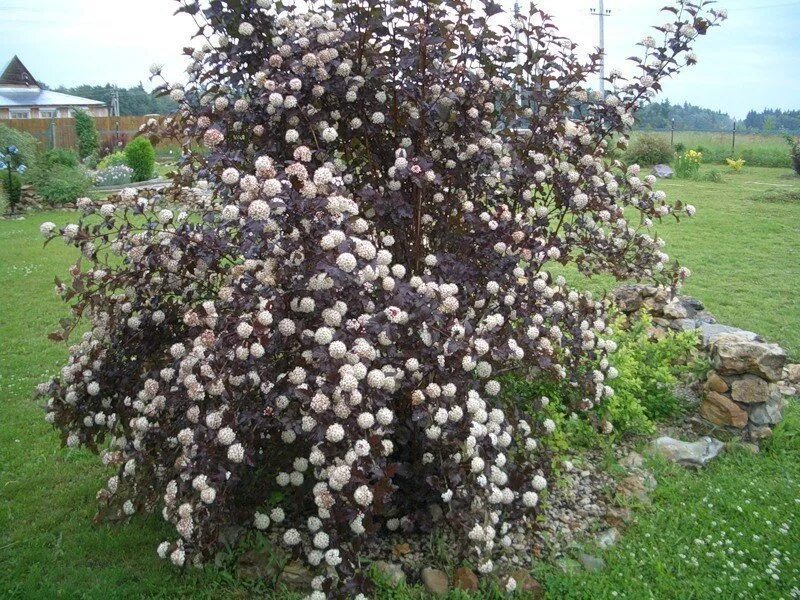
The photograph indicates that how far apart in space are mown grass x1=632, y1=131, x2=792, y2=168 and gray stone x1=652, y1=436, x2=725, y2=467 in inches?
684

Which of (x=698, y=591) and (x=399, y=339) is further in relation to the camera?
(x=698, y=591)

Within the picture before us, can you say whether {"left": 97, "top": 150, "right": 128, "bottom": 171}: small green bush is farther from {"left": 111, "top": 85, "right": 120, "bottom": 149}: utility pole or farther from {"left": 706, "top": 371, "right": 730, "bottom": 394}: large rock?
{"left": 706, "top": 371, "right": 730, "bottom": 394}: large rock

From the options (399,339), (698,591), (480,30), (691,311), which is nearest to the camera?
(399,339)

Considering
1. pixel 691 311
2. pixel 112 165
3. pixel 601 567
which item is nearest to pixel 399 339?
pixel 601 567

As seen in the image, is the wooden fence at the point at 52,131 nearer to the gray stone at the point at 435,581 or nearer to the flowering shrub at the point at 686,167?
the flowering shrub at the point at 686,167

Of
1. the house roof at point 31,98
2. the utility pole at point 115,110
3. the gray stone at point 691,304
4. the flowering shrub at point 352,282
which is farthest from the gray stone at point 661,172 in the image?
the house roof at point 31,98

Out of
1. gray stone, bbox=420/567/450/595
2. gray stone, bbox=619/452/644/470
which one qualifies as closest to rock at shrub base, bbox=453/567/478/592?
gray stone, bbox=420/567/450/595

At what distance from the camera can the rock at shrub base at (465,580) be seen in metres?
2.54

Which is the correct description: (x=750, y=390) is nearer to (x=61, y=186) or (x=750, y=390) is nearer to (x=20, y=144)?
(x=61, y=186)

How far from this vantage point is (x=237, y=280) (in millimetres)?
2426

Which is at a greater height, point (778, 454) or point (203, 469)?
point (203, 469)

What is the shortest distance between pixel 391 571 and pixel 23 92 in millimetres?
28018

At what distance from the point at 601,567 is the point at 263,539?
1356mm

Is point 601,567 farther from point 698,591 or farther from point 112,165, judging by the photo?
point 112,165
